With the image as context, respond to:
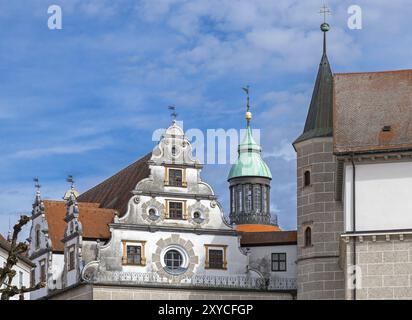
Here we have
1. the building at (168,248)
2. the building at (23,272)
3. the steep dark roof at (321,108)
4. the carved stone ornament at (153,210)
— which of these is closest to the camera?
the steep dark roof at (321,108)

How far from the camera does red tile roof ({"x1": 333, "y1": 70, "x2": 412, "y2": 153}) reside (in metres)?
43.5

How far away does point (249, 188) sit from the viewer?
73125mm

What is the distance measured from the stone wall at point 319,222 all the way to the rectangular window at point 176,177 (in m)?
6.18

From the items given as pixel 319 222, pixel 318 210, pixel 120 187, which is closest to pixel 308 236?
pixel 319 222

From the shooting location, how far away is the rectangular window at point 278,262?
2239 inches

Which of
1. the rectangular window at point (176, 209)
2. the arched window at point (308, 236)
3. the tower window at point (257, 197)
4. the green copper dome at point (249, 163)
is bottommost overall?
the arched window at point (308, 236)

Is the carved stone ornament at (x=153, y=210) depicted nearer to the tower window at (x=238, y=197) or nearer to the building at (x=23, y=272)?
the building at (x=23, y=272)

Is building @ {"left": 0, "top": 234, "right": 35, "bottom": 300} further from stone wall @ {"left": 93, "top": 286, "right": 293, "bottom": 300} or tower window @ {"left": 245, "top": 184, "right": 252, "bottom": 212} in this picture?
tower window @ {"left": 245, "top": 184, "right": 252, "bottom": 212}

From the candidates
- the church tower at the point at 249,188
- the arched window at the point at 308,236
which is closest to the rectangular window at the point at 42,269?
the arched window at the point at 308,236

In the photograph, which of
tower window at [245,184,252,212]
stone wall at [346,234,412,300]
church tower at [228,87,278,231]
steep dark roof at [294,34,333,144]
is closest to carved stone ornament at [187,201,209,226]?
steep dark roof at [294,34,333,144]

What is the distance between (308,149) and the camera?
172 ft

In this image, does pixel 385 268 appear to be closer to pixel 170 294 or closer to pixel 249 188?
pixel 170 294
